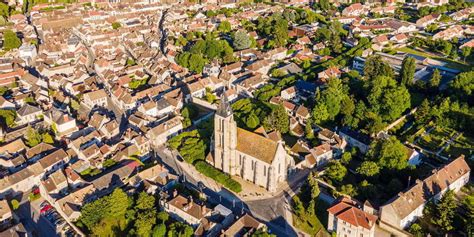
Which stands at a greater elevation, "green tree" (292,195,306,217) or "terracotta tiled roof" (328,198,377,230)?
"terracotta tiled roof" (328,198,377,230)

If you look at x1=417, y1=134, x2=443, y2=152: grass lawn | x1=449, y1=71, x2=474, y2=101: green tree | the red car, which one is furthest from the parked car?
x1=449, y1=71, x2=474, y2=101: green tree

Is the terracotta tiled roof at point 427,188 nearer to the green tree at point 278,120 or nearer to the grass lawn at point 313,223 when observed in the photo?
the grass lawn at point 313,223

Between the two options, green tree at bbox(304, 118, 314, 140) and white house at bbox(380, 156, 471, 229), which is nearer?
white house at bbox(380, 156, 471, 229)

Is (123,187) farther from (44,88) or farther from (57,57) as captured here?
(57,57)

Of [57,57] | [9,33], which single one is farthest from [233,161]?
[9,33]

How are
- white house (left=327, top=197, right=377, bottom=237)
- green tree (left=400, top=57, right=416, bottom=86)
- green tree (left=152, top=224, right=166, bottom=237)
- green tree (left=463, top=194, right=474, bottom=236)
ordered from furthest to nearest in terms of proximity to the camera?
green tree (left=400, top=57, right=416, bottom=86) → green tree (left=152, top=224, right=166, bottom=237) → white house (left=327, top=197, right=377, bottom=237) → green tree (left=463, top=194, right=474, bottom=236)

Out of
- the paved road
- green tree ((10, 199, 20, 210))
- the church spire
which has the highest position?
the church spire

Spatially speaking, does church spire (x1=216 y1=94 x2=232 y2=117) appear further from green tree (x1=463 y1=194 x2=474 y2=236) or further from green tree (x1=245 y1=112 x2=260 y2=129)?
green tree (x1=463 y1=194 x2=474 y2=236)
